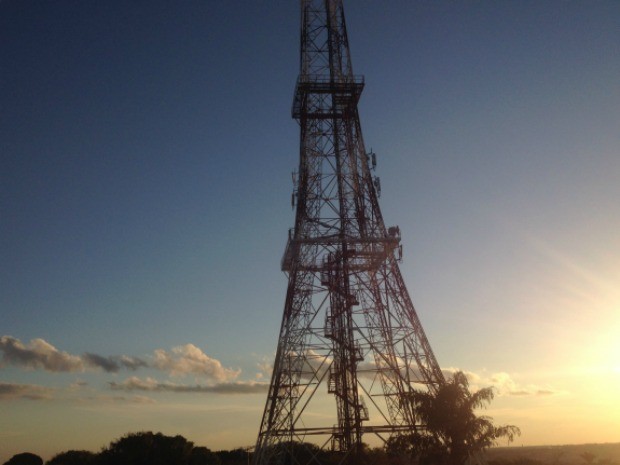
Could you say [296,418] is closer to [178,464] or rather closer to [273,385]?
[273,385]

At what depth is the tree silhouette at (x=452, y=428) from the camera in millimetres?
28531

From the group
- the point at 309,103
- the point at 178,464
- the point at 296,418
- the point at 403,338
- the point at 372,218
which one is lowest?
the point at 178,464

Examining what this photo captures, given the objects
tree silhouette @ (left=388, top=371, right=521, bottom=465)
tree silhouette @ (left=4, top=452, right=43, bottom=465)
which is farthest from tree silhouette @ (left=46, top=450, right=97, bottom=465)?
tree silhouette @ (left=388, top=371, right=521, bottom=465)

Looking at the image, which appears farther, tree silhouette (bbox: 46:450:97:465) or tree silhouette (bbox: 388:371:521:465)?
tree silhouette (bbox: 46:450:97:465)

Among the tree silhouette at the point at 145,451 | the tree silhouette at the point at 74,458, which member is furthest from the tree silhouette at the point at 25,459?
the tree silhouette at the point at 145,451

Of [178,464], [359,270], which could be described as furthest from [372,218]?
[178,464]

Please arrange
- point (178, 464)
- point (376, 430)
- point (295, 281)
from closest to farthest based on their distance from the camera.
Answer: point (376, 430)
point (295, 281)
point (178, 464)

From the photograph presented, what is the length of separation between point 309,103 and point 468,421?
91.9 feet

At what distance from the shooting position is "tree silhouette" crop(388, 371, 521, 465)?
93.6 feet

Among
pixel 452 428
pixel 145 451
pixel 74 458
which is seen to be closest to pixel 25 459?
pixel 74 458

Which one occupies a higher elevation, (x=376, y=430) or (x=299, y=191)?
(x=299, y=191)

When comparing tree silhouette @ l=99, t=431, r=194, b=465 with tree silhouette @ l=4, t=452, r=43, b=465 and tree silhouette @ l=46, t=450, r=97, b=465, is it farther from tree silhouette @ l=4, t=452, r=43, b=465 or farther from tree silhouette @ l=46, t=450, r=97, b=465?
tree silhouette @ l=4, t=452, r=43, b=465

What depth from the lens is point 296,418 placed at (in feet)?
119

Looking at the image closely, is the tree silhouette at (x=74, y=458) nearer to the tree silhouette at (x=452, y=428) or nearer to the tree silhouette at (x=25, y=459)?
the tree silhouette at (x=25, y=459)
